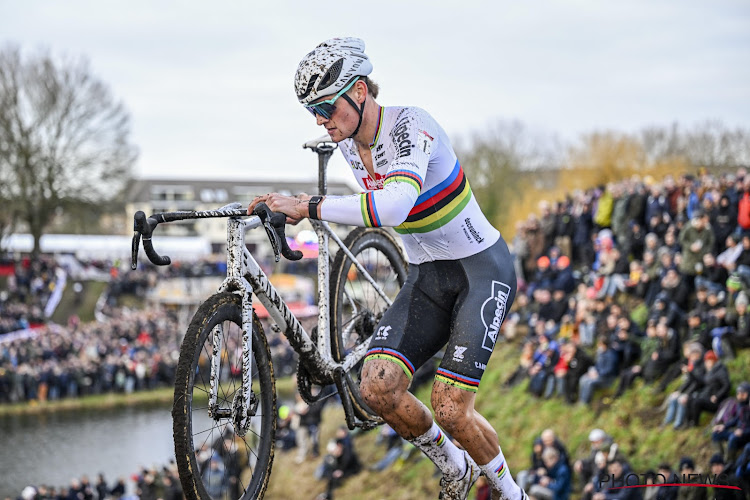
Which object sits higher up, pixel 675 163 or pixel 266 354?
pixel 675 163

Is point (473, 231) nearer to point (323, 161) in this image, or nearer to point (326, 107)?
point (326, 107)

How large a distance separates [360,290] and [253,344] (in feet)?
5.96

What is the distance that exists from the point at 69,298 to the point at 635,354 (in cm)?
3753

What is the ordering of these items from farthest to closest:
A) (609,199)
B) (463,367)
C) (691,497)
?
(609,199), (691,497), (463,367)

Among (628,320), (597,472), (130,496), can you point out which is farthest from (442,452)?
(130,496)

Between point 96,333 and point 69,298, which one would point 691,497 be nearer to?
point 96,333

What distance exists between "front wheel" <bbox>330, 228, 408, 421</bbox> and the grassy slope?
6505 mm

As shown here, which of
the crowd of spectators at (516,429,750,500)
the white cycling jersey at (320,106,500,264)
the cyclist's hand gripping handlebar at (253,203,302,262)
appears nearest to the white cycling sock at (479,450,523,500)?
the white cycling jersey at (320,106,500,264)

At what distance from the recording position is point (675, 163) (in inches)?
1489

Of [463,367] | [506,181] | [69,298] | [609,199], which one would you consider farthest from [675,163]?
[463,367]

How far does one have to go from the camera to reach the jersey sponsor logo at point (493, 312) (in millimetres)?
4965

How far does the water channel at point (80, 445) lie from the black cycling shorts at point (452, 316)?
18046mm

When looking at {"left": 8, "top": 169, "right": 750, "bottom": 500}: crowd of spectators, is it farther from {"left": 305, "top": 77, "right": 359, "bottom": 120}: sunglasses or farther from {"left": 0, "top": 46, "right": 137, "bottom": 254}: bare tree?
{"left": 0, "top": 46, "right": 137, "bottom": 254}: bare tree

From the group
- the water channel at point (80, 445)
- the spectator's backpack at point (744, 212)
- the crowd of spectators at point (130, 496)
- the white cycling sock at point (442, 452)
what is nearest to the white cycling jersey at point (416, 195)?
the white cycling sock at point (442, 452)
